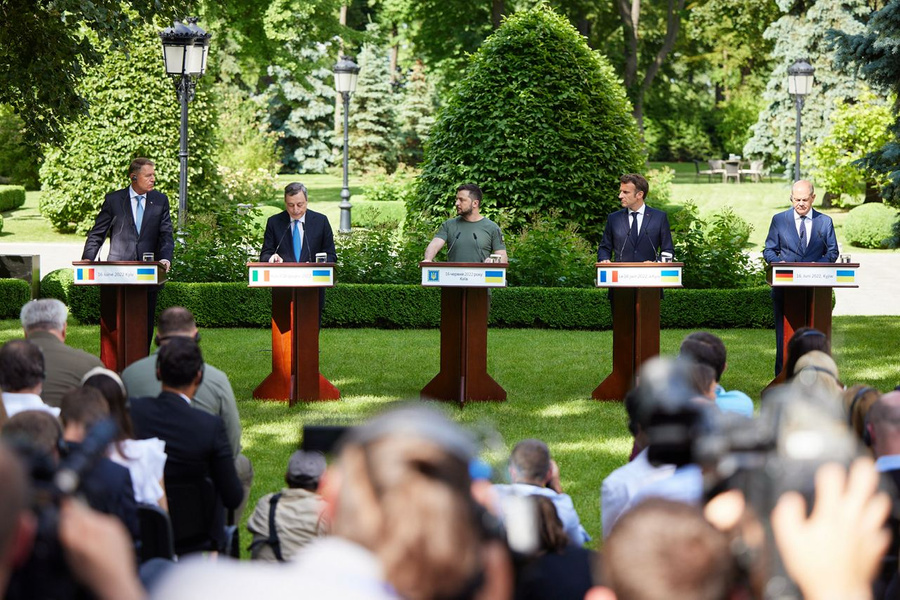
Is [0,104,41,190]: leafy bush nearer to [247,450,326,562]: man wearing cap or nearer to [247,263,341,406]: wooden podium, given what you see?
[247,263,341,406]: wooden podium

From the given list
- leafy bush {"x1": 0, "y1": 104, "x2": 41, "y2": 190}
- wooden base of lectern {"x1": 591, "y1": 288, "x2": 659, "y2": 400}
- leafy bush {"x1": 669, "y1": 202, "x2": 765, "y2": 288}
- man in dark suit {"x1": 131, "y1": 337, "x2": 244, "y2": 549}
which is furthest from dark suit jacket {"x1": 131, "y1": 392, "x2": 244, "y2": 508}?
leafy bush {"x1": 0, "y1": 104, "x2": 41, "y2": 190}

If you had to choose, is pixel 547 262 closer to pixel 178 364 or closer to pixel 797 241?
pixel 797 241

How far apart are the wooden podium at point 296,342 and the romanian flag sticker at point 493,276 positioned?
1313mm

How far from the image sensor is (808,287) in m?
10.1

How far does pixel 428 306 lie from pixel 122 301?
6.38 meters

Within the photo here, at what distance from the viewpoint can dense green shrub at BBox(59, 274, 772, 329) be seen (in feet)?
51.1

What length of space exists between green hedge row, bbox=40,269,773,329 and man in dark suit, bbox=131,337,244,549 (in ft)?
34.5

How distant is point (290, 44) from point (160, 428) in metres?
35.0

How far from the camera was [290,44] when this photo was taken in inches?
1515

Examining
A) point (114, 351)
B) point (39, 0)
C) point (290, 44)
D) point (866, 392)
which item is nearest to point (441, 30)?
point (290, 44)

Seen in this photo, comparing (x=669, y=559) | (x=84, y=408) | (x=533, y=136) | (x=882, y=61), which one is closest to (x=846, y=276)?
(x=882, y=61)

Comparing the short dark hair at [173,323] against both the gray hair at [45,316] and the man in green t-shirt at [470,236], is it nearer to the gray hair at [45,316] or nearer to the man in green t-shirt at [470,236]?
the gray hair at [45,316]

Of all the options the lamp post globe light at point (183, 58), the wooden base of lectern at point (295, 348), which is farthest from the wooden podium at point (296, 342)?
the lamp post globe light at point (183, 58)

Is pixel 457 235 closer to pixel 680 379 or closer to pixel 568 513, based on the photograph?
pixel 568 513
